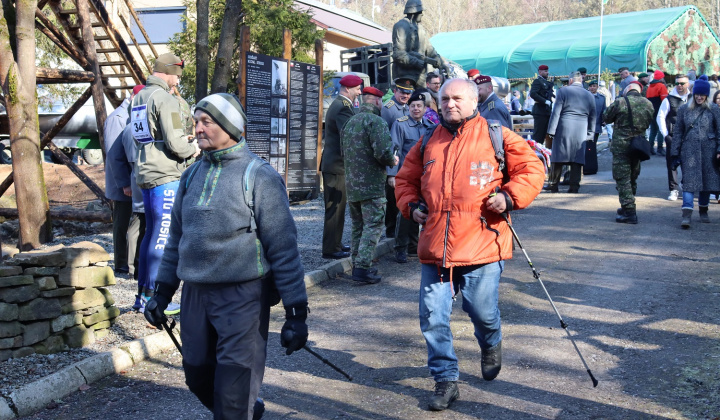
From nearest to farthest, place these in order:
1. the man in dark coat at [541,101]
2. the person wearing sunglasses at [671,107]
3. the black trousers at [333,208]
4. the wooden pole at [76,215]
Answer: the black trousers at [333,208] → the wooden pole at [76,215] → the person wearing sunglasses at [671,107] → the man in dark coat at [541,101]

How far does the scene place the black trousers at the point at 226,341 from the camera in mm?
3432

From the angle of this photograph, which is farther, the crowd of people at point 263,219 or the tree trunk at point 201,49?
the tree trunk at point 201,49

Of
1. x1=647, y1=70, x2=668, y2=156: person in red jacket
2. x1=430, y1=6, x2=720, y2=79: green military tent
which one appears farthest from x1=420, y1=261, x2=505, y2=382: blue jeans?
x1=430, y1=6, x2=720, y2=79: green military tent

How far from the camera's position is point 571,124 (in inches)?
532

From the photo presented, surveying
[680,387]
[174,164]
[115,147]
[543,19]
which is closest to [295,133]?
[115,147]

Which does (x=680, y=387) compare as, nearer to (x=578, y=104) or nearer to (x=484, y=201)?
(x=484, y=201)

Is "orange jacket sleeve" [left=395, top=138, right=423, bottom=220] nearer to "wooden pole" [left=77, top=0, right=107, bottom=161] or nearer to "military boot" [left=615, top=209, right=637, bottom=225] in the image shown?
"military boot" [left=615, top=209, right=637, bottom=225]

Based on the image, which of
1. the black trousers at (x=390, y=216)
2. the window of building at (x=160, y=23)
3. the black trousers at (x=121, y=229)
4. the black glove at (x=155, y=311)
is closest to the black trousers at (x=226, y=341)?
the black glove at (x=155, y=311)

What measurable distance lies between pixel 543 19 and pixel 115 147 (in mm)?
90894

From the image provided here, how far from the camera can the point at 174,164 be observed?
6227 millimetres

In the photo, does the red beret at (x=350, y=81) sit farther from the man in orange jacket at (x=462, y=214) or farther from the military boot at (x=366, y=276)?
the man in orange jacket at (x=462, y=214)

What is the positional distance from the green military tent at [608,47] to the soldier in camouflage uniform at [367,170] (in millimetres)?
29165

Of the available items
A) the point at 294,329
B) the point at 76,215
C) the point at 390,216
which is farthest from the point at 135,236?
the point at 76,215

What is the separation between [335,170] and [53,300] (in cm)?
419
